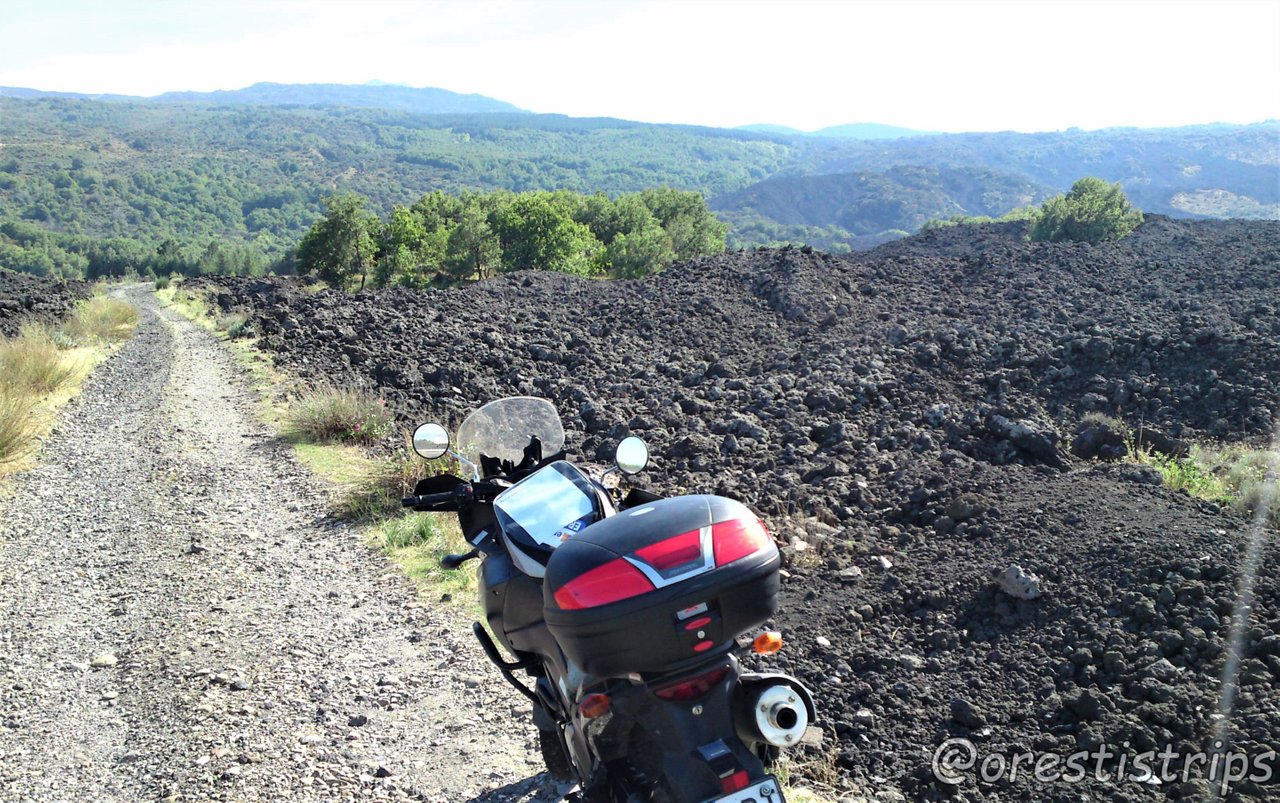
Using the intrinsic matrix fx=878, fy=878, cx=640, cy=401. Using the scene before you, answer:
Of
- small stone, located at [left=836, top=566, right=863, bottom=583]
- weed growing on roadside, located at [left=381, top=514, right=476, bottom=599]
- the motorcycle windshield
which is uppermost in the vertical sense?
the motorcycle windshield

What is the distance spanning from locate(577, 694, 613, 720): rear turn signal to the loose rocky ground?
18239mm

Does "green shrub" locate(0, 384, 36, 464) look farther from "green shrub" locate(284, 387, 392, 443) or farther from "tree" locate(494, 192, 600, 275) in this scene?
"tree" locate(494, 192, 600, 275)

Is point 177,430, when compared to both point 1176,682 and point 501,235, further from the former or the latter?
point 501,235

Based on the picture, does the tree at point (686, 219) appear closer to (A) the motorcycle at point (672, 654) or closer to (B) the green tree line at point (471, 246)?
(B) the green tree line at point (471, 246)

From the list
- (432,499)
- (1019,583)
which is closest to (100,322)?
(432,499)

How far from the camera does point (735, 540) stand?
1986 millimetres

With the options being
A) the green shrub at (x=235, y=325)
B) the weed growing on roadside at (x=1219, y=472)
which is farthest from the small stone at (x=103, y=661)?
the green shrub at (x=235, y=325)

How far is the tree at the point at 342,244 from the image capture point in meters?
31.2

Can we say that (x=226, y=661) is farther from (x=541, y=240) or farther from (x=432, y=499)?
(x=541, y=240)

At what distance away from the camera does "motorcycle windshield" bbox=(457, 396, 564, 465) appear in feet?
10.1

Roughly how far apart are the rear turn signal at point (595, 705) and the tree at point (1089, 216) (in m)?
21.6

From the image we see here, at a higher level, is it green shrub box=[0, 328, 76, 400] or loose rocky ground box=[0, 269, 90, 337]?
green shrub box=[0, 328, 76, 400]

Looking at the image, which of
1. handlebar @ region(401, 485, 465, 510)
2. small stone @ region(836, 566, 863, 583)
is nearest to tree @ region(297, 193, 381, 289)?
small stone @ region(836, 566, 863, 583)

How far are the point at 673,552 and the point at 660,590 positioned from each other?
90mm
